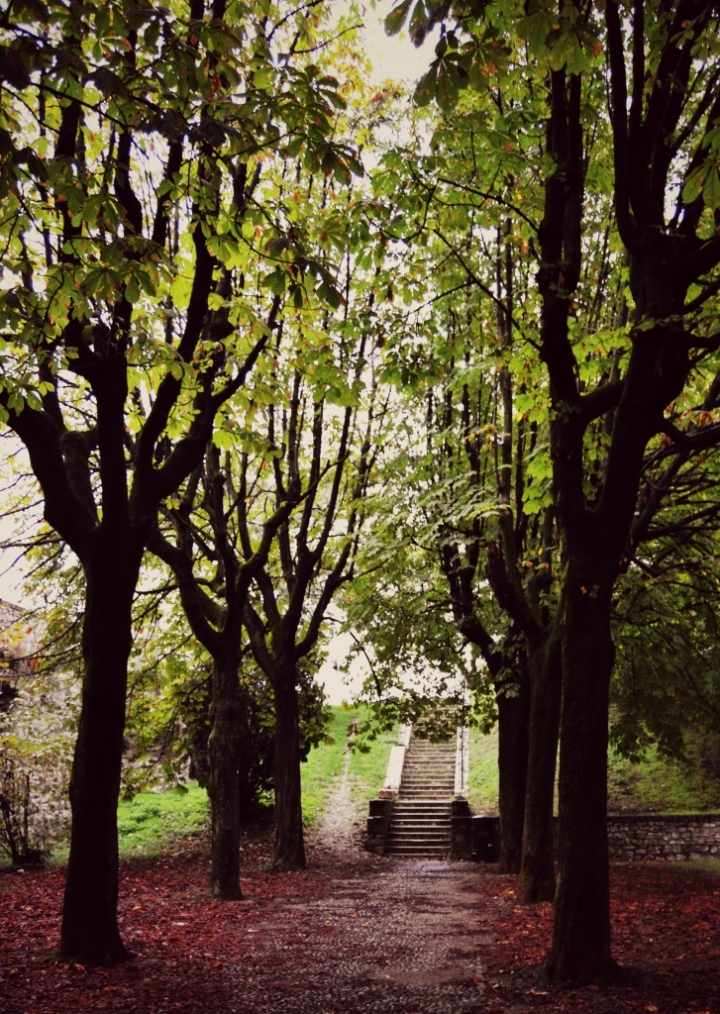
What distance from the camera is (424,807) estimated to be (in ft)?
84.0

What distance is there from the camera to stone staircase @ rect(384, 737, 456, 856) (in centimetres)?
2342

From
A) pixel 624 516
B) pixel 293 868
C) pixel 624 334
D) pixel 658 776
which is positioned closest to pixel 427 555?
pixel 293 868

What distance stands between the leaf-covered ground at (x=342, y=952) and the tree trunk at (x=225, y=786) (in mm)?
384

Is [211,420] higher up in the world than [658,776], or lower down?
higher up

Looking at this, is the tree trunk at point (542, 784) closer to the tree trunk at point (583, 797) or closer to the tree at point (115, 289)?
the tree trunk at point (583, 797)

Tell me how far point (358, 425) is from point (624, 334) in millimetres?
9975

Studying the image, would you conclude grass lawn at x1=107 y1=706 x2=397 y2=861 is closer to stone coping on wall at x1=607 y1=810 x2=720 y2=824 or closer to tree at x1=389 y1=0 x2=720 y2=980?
stone coping on wall at x1=607 y1=810 x2=720 y2=824

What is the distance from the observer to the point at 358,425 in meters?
18.1

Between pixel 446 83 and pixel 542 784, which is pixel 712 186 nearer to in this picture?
pixel 446 83

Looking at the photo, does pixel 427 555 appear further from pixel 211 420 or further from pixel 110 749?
pixel 110 749

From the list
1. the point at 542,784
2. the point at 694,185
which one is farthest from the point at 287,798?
the point at 694,185

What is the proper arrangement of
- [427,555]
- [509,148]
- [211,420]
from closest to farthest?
[211,420], [509,148], [427,555]

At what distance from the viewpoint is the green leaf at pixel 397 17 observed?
3.92 m

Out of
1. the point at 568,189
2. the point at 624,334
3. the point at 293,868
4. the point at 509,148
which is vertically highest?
the point at 509,148
